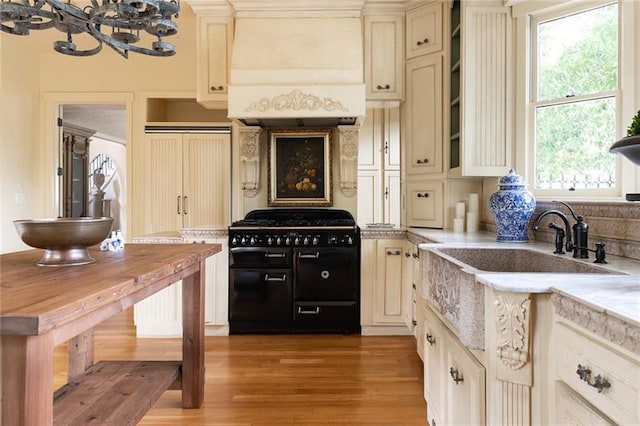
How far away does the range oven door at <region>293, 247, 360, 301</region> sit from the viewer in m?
3.47

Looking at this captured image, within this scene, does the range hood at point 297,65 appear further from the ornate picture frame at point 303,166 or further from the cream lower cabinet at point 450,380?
the cream lower cabinet at point 450,380

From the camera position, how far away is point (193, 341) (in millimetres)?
2246

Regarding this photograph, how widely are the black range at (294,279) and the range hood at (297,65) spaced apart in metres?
1.02

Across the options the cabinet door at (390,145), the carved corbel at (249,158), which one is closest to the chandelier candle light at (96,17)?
the carved corbel at (249,158)

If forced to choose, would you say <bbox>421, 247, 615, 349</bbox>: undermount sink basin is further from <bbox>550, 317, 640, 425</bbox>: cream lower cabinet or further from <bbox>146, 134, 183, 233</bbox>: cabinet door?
<bbox>146, 134, 183, 233</bbox>: cabinet door

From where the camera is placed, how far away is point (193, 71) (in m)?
4.82

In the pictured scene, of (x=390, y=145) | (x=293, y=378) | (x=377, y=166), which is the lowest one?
(x=293, y=378)

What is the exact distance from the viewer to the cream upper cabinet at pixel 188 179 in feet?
15.3

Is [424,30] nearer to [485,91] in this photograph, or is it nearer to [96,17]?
[485,91]

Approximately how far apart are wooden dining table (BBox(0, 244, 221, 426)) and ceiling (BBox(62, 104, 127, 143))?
14.8 ft

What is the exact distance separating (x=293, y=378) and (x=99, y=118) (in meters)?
6.10

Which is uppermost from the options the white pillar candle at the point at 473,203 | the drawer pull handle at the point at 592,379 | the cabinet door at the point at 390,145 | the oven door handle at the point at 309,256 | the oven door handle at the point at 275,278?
the cabinet door at the point at 390,145

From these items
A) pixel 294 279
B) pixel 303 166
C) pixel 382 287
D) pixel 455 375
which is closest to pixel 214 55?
pixel 303 166

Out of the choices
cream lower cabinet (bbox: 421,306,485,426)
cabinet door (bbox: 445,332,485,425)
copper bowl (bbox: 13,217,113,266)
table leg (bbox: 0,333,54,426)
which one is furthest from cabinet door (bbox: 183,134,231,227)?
table leg (bbox: 0,333,54,426)
